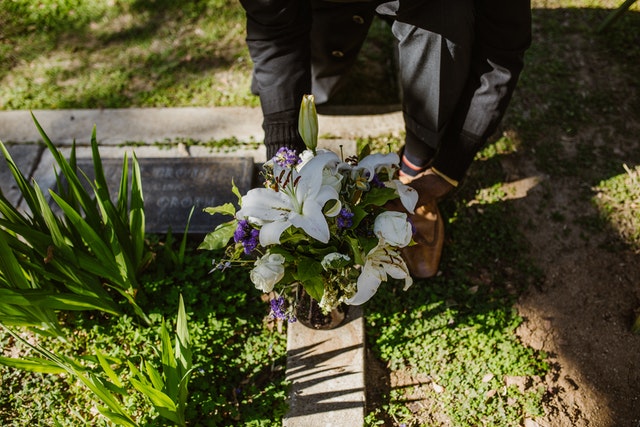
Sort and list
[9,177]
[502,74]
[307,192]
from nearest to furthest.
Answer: [307,192] < [502,74] < [9,177]

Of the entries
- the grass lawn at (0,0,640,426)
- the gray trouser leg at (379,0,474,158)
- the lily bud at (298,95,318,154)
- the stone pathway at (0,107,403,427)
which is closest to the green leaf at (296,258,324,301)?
the lily bud at (298,95,318,154)

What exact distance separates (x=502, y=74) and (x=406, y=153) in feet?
1.80

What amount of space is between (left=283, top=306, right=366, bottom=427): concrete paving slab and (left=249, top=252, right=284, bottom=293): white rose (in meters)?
0.73

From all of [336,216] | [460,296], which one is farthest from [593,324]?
[336,216]

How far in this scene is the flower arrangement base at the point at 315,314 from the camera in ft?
6.41

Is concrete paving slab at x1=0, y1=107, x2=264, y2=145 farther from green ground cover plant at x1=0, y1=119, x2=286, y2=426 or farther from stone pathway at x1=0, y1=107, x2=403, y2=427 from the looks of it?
green ground cover plant at x1=0, y1=119, x2=286, y2=426

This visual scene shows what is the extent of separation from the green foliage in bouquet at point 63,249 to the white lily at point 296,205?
2.38ft

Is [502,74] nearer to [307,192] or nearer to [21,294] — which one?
[307,192]

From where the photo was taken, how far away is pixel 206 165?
2.57 m

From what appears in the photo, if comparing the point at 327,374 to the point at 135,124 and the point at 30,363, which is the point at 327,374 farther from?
the point at 135,124

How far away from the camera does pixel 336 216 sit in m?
1.40

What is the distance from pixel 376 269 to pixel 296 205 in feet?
1.07

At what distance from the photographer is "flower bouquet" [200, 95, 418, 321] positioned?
133cm

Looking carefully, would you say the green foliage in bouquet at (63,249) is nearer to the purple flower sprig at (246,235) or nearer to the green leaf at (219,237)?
the green leaf at (219,237)
